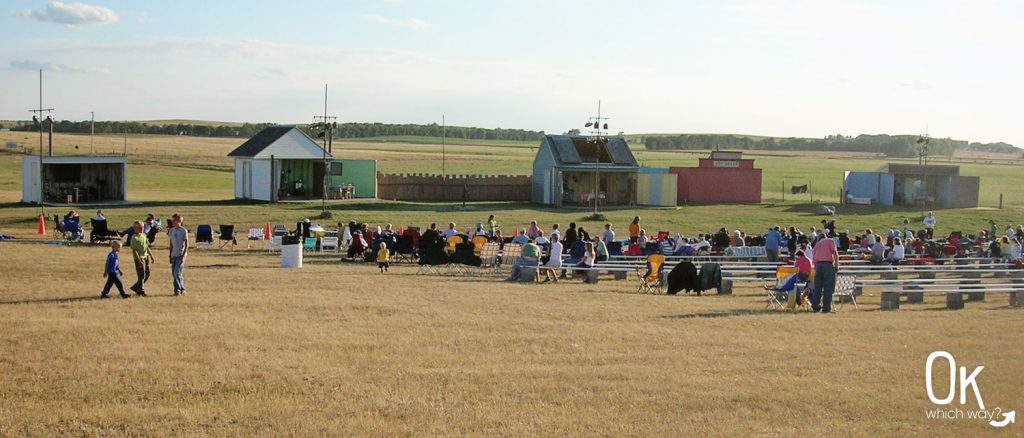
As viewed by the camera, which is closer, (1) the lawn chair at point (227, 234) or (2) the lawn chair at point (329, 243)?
(2) the lawn chair at point (329, 243)

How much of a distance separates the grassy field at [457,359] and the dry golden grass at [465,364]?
0.04m

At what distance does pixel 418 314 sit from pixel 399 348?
293 centimetres

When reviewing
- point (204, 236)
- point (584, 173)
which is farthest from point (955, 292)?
point (584, 173)

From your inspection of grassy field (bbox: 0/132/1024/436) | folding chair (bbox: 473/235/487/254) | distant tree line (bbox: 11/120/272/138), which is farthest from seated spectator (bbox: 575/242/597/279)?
distant tree line (bbox: 11/120/272/138)

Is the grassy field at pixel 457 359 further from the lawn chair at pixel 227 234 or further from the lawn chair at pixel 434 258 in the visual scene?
the lawn chair at pixel 227 234

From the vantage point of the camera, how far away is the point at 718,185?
57.4 meters

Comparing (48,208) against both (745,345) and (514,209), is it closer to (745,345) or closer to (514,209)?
(514,209)

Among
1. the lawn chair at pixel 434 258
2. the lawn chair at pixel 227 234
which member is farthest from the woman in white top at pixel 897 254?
the lawn chair at pixel 227 234

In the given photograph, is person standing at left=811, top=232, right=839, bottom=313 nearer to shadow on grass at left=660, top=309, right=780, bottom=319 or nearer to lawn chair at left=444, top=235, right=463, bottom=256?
shadow on grass at left=660, top=309, right=780, bottom=319

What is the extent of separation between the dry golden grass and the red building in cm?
3756

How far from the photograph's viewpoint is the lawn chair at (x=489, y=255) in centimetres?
2494

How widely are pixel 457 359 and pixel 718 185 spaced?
150 feet

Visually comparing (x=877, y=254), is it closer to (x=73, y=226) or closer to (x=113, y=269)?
(x=113, y=269)

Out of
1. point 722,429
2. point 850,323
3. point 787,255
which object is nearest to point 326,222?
point 787,255
